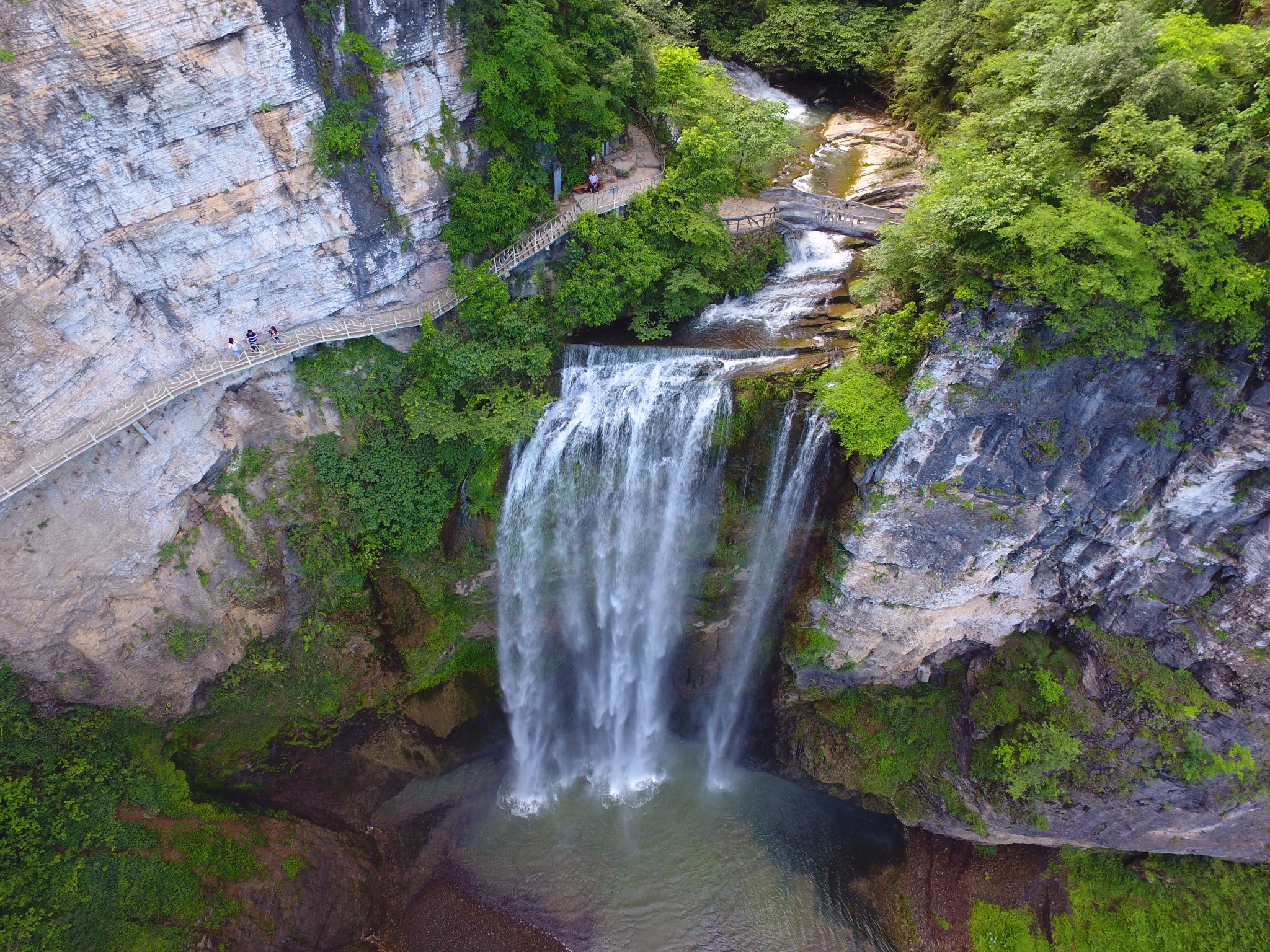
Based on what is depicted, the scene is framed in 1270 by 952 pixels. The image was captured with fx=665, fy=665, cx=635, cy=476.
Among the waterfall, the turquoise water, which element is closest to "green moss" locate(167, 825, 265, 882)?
the turquoise water

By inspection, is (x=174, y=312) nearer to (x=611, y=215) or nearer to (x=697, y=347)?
(x=611, y=215)

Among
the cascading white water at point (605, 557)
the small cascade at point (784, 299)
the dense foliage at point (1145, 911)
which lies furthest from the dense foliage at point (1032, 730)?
the small cascade at point (784, 299)

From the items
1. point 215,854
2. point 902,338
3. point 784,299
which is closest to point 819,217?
point 784,299

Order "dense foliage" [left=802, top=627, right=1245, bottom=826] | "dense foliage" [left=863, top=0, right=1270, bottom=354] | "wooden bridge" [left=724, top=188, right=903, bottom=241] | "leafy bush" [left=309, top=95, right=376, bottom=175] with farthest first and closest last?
"wooden bridge" [left=724, top=188, right=903, bottom=241] < "dense foliage" [left=802, top=627, right=1245, bottom=826] < "leafy bush" [left=309, top=95, right=376, bottom=175] < "dense foliage" [left=863, top=0, right=1270, bottom=354]

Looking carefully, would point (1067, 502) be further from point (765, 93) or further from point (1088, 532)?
point (765, 93)

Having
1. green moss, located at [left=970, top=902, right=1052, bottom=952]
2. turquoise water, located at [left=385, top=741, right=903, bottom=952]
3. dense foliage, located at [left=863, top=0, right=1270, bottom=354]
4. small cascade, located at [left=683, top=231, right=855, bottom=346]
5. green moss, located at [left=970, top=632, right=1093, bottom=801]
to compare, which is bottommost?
green moss, located at [left=970, top=902, right=1052, bottom=952]

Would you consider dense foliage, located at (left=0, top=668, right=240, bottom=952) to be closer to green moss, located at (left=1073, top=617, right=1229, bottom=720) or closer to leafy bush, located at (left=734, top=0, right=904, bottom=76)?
green moss, located at (left=1073, top=617, right=1229, bottom=720)

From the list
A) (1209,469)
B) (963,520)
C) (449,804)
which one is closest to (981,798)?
(963,520)

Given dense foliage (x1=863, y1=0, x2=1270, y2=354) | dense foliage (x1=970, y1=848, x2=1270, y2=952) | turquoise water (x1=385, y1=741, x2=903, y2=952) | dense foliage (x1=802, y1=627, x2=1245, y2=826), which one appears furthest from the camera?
turquoise water (x1=385, y1=741, x2=903, y2=952)
